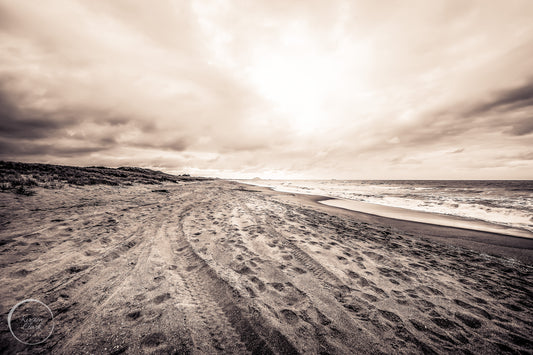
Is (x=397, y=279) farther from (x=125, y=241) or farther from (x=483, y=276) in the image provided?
(x=125, y=241)

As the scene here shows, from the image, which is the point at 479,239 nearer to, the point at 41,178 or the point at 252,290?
the point at 252,290

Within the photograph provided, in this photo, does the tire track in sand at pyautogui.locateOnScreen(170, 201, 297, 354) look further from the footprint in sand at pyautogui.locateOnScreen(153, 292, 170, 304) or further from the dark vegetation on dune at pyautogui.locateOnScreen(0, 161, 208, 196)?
the dark vegetation on dune at pyautogui.locateOnScreen(0, 161, 208, 196)

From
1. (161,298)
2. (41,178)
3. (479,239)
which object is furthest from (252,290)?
(41,178)

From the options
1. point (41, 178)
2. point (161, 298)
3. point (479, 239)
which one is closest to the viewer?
point (161, 298)

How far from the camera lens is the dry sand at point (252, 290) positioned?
8.14ft

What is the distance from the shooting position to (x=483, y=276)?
4.74 m

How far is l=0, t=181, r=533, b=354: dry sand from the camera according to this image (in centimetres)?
248

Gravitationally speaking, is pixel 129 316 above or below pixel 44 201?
below

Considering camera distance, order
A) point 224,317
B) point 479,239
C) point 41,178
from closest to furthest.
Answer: point 224,317
point 479,239
point 41,178

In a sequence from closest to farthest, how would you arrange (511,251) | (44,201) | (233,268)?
(233,268) → (511,251) → (44,201)

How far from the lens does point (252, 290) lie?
3.49 meters

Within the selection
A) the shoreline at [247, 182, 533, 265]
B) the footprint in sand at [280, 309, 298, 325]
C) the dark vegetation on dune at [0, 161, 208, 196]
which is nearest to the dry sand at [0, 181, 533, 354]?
the footprint in sand at [280, 309, 298, 325]

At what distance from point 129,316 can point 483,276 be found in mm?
8089

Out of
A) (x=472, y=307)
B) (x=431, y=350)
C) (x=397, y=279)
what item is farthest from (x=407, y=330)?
(x=472, y=307)
